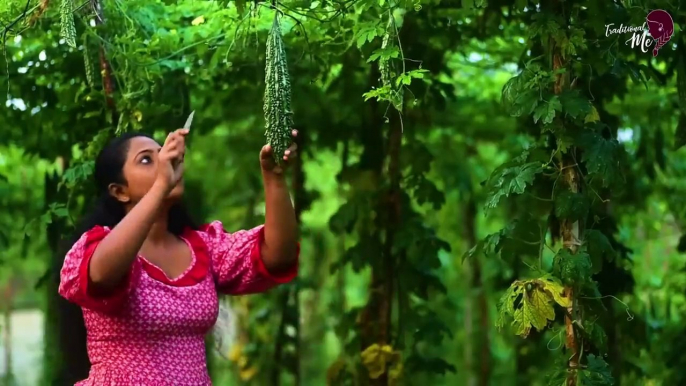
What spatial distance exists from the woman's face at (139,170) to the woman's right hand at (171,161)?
19 centimetres

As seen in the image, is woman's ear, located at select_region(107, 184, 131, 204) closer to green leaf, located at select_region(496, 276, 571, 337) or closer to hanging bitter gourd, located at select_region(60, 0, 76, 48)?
hanging bitter gourd, located at select_region(60, 0, 76, 48)

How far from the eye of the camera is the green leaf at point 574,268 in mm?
2605

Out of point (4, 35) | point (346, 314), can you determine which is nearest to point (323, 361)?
point (346, 314)

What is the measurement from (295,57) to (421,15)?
Result: 593 millimetres

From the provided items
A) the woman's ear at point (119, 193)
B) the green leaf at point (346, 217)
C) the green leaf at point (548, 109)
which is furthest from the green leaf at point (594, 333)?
the green leaf at point (346, 217)

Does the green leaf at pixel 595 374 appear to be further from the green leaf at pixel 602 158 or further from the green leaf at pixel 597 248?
the green leaf at pixel 602 158

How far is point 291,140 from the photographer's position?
2359mm

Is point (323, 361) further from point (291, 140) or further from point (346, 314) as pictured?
point (291, 140)

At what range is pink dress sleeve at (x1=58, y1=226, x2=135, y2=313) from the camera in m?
2.29

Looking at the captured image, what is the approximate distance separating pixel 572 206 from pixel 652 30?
0.59 metres

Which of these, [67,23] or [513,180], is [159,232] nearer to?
[67,23]

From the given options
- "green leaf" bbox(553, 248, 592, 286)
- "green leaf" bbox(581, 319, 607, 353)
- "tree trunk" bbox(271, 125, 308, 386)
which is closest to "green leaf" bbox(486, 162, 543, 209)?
"green leaf" bbox(553, 248, 592, 286)

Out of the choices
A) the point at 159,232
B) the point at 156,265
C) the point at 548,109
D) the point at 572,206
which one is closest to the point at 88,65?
the point at 159,232

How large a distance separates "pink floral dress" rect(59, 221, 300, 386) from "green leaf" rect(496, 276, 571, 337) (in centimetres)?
83
